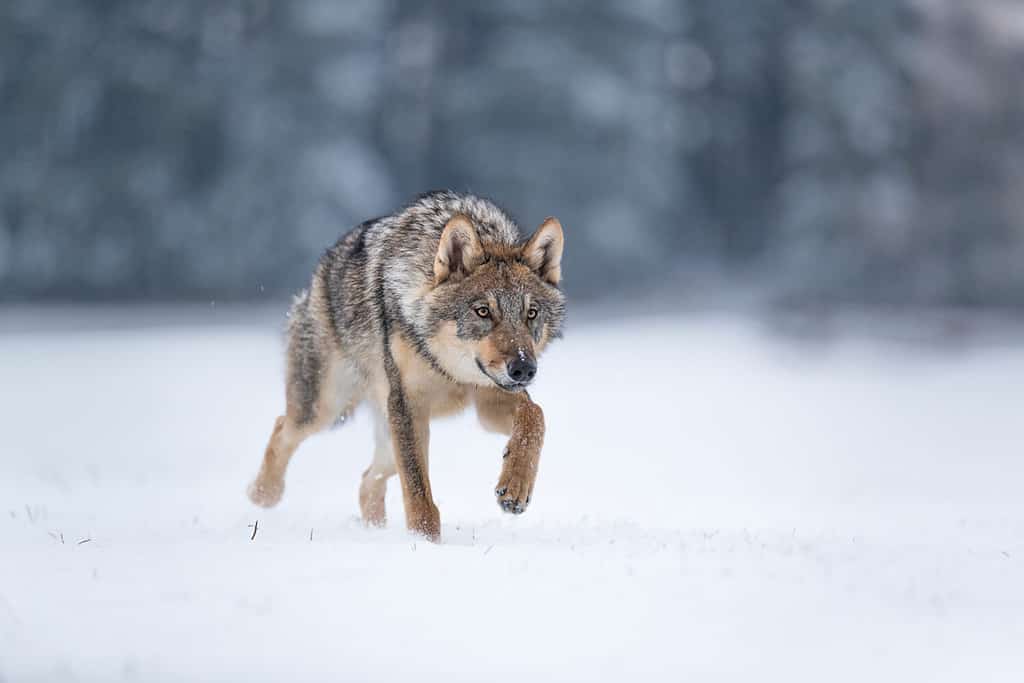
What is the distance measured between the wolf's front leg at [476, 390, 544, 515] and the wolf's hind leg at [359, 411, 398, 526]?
1.41 m

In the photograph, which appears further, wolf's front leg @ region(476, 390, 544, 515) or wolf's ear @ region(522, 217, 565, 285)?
wolf's ear @ region(522, 217, 565, 285)

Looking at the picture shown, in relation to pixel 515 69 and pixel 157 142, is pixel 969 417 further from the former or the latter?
pixel 157 142

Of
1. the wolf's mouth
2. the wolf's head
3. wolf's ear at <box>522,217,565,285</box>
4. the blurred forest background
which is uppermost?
the blurred forest background

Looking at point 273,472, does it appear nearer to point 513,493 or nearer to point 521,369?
point 513,493

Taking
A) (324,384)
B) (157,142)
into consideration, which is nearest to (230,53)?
(157,142)

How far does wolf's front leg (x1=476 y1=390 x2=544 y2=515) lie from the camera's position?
611cm

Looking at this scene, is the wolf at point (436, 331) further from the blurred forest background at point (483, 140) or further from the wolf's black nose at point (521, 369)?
the blurred forest background at point (483, 140)

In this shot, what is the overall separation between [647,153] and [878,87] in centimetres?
727

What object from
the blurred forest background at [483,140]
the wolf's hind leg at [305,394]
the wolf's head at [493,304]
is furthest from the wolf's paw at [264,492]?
the blurred forest background at [483,140]

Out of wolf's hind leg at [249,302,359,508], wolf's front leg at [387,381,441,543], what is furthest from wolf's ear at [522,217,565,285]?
wolf's hind leg at [249,302,359,508]

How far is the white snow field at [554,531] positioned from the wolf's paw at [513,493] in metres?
→ 0.24

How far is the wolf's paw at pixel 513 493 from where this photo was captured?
6.08 meters

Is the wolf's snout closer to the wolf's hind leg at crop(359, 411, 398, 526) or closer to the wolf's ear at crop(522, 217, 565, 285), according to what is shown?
the wolf's ear at crop(522, 217, 565, 285)

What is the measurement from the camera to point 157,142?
27469 mm
